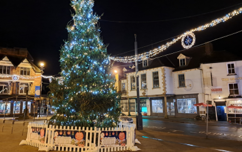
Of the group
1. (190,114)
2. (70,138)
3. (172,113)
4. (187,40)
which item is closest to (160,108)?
(172,113)

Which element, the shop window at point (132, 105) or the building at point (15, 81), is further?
the shop window at point (132, 105)

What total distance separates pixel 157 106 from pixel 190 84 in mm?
6642

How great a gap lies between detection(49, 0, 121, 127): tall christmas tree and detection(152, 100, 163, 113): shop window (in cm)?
2151

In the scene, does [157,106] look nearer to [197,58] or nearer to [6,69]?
[197,58]

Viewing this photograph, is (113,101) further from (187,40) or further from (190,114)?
(190,114)

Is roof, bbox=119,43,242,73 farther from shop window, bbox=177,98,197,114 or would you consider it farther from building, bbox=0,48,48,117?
building, bbox=0,48,48,117

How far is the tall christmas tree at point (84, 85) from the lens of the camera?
8.47 m

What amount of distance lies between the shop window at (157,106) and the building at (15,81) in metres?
19.4

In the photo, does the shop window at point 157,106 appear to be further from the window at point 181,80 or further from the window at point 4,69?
the window at point 4,69

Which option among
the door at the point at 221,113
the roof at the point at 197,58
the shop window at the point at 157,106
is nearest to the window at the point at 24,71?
the roof at the point at 197,58

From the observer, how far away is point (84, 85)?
8.58m

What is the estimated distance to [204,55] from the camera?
88.1 feet

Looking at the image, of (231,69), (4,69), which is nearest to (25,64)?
(4,69)

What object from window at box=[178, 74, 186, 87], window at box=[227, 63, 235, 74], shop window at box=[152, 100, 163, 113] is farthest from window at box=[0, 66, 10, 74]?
window at box=[227, 63, 235, 74]
